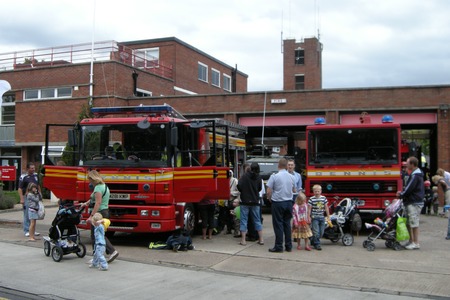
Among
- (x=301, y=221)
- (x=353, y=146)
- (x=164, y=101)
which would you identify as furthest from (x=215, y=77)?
(x=301, y=221)

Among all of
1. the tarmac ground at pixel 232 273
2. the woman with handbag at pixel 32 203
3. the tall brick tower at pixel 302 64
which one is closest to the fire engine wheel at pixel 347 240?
the tarmac ground at pixel 232 273

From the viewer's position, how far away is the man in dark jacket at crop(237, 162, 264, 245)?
10.2 meters

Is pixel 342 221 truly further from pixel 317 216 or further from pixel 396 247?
pixel 396 247

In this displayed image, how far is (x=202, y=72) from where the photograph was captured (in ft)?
125

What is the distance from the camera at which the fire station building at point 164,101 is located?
2172cm

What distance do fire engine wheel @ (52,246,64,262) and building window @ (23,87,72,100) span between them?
1899 centimetres

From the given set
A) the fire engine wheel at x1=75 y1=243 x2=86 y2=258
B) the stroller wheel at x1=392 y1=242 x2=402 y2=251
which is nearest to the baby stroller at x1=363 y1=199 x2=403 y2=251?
the stroller wheel at x1=392 y1=242 x2=402 y2=251

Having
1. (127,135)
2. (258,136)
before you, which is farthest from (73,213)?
(258,136)

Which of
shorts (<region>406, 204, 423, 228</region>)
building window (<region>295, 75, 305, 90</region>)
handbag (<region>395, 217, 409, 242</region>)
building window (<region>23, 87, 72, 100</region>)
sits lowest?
handbag (<region>395, 217, 409, 242</region>)

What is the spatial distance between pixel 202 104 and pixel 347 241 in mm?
15497

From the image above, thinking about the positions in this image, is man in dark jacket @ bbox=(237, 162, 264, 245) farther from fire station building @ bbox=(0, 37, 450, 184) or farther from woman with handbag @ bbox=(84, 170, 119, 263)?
fire station building @ bbox=(0, 37, 450, 184)

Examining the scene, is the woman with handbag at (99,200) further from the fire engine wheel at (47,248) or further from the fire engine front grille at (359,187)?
the fire engine front grille at (359,187)

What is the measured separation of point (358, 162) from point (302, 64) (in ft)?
166

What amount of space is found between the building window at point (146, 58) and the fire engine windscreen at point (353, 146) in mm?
20229
